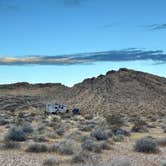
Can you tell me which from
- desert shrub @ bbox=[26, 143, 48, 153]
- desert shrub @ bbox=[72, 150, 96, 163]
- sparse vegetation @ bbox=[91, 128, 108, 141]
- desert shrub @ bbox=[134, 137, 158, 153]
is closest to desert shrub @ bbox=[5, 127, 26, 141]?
sparse vegetation @ bbox=[91, 128, 108, 141]

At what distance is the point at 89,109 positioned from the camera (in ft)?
362

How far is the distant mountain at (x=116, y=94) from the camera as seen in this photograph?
113438mm

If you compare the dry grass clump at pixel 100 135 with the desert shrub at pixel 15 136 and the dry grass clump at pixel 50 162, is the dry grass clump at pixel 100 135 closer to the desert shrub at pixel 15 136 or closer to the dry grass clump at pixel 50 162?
the desert shrub at pixel 15 136

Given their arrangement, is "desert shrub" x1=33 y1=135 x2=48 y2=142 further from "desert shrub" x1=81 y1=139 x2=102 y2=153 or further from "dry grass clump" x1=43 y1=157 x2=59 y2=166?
"dry grass clump" x1=43 y1=157 x2=59 y2=166

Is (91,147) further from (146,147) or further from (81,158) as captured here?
(81,158)

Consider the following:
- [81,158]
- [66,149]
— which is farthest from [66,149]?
[81,158]

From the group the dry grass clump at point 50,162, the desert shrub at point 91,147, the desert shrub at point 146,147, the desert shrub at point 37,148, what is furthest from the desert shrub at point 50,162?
the desert shrub at point 146,147

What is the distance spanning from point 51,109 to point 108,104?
27344mm

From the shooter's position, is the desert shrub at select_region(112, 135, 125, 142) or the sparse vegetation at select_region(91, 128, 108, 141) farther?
the desert shrub at select_region(112, 135, 125, 142)

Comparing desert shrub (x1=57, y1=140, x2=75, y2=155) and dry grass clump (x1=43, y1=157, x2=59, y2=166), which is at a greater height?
dry grass clump (x1=43, y1=157, x2=59, y2=166)

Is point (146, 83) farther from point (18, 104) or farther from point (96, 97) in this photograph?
point (18, 104)

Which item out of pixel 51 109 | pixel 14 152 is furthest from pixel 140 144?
pixel 51 109

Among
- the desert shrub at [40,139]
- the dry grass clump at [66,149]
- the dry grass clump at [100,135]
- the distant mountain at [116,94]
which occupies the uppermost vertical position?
the dry grass clump at [66,149]

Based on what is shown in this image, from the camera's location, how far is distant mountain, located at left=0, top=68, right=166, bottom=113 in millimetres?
113438
